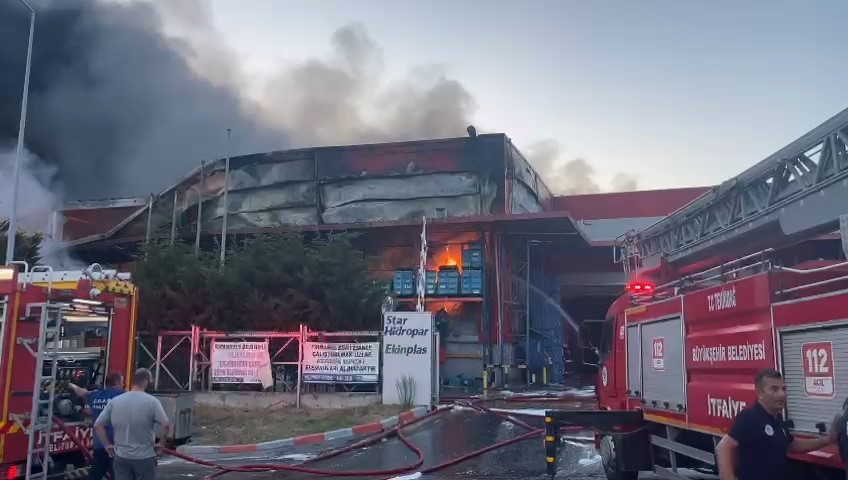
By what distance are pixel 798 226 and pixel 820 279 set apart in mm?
1939

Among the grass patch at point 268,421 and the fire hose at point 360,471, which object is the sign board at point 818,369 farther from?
the grass patch at point 268,421

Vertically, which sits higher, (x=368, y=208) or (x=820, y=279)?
(x=368, y=208)

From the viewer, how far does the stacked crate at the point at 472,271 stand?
82.0 feet

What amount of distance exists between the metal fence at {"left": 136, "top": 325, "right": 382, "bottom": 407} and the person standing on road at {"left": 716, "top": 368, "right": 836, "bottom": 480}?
1175 cm

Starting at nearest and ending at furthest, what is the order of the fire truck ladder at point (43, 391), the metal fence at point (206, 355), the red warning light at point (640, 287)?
the fire truck ladder at point (43, 391)
the red warning light at point (640, 287)
the metal fence at point (206, 355)

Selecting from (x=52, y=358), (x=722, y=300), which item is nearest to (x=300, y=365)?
(x=52, y=358)

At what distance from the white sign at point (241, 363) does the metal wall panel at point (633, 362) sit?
985 centimetres

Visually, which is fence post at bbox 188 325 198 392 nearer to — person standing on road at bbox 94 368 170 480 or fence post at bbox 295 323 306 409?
fence post at bbox 295 323 306 409

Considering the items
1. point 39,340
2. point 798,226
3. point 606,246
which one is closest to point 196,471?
point 39,340

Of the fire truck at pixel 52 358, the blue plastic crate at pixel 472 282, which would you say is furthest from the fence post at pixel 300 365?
the blue plastic crate at pixel 472 282

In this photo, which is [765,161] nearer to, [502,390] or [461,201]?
[502,390]

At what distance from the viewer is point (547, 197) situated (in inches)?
1348

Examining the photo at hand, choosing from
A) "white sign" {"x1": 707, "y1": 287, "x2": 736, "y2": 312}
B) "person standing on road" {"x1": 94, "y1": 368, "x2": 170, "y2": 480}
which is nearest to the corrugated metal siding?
"white sign" {"x1": 707, "y1": 287, "x2": 736, "y2": 312}

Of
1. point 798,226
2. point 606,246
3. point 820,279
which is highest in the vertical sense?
point 606,246
